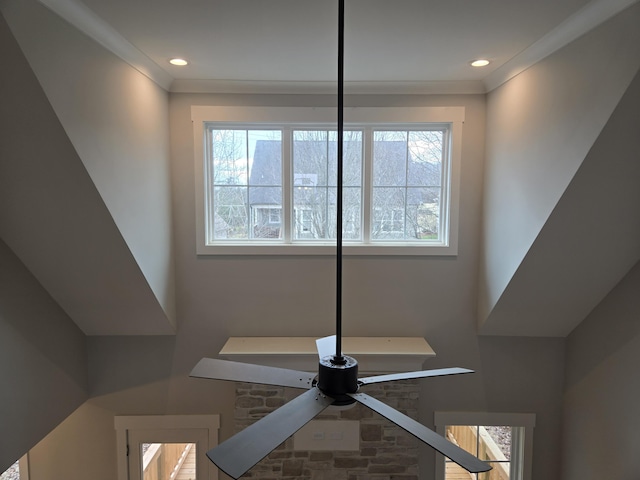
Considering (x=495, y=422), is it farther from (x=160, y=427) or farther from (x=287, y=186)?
(x=160, y=427)

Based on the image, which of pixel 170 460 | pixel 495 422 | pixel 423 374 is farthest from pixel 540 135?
pixel 170 460

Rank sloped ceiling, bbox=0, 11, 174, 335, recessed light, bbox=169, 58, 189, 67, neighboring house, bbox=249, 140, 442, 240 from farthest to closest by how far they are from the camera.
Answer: neighboring house, bbox=249, 140, 442, 240 → recessed light, bbox=169, 58, 189, 67 → sloped ceiling, bbox=0, 11, 174, 335

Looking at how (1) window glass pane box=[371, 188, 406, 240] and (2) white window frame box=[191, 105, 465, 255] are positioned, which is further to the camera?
(1) window glass pane box=[371, 188, 406, 240]

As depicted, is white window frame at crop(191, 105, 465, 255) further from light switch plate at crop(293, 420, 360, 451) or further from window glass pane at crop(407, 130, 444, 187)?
light switch plate at crop(293, 420, 360, 451)

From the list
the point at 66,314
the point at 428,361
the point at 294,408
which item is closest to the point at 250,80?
the point at 66,314

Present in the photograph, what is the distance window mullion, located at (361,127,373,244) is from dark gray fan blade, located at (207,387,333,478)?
195 centimetres

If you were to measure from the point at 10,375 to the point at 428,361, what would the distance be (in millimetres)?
2784

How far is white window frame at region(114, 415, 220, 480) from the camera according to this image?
3.09m

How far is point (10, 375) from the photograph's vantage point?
225cm

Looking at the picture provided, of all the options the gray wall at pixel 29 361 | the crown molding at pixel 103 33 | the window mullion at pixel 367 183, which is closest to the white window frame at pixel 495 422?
the window mullion at pixel 367 183

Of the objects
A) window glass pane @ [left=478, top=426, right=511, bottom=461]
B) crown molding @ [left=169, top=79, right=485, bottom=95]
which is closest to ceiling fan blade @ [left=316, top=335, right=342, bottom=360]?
crown molding @ [left=169, top=79, right=485, bottom=95]

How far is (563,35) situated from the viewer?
1960 millimetres

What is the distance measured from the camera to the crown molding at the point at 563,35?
1682mm

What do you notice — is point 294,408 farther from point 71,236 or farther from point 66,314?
point 66,314
